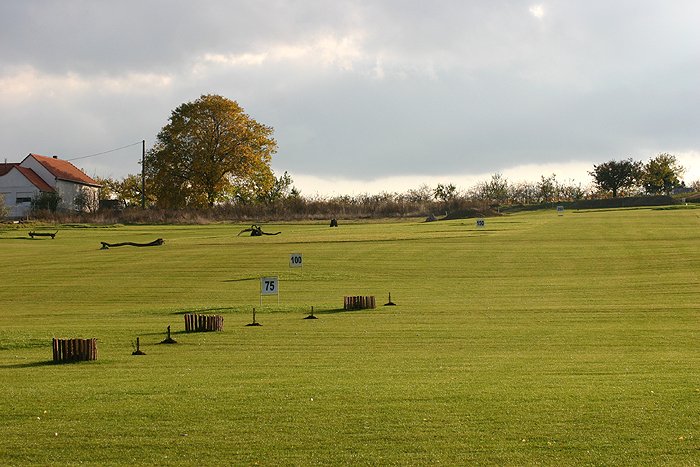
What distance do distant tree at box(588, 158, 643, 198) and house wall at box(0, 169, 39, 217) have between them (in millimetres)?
84091

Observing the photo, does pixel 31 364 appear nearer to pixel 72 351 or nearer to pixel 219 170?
pixel 72 351

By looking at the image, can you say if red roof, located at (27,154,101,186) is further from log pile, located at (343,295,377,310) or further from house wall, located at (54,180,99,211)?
log pile, located at (343,295,377,310)

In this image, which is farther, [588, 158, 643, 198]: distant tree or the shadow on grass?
[588, 158, 643, 198]: distant tree

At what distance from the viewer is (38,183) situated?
378 ft

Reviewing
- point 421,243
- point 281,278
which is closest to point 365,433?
point 281,278

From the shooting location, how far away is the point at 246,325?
85.8 feet

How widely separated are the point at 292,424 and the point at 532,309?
18.3 meters

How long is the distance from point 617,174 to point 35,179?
86.0 m

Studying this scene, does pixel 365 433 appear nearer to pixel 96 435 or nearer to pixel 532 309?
pixel 96 435

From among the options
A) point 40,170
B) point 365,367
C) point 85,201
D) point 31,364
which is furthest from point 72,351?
point 85,201

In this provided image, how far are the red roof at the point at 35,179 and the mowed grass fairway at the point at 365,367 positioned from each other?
71167 millimetres

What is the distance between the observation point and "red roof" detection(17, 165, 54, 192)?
11406cm

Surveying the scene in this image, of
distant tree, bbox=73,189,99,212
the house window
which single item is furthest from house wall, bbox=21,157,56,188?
distant tree, bbox=73,189,99,212

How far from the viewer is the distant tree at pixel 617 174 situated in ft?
458
